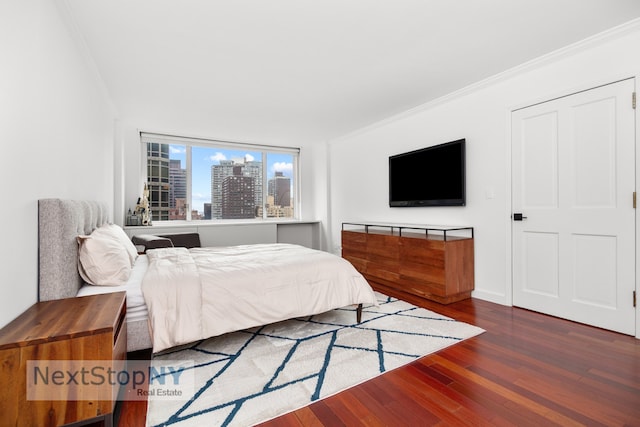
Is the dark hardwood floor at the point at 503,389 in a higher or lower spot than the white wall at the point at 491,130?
lower

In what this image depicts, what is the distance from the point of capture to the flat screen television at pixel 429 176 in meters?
3.56

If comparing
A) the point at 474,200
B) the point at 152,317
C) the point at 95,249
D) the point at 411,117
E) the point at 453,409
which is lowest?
the point at 453,409

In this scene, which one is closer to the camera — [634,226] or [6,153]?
[6,153]

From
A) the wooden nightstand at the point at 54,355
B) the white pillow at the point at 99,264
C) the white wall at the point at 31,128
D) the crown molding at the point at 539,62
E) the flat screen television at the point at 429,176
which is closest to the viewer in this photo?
the wooden nightstand at the point at 54,355

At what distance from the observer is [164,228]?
4.73m

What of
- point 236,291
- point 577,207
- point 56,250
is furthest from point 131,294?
point 577,207

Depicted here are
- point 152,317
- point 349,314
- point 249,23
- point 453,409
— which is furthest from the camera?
point 349,314

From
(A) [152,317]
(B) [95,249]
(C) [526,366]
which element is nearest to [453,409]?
(C) [526,366]

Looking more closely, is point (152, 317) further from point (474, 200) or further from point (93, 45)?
point (474, 200)

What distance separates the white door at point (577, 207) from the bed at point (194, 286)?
171 cm

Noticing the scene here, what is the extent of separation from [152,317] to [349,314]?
5.68 ft

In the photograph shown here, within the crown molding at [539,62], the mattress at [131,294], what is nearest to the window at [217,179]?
the crown molding at [539,62]

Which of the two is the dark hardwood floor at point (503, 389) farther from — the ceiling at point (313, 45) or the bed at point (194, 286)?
the ceiling at point (313, 45)

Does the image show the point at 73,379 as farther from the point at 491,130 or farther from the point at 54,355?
the point at 491,130
